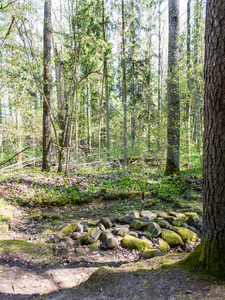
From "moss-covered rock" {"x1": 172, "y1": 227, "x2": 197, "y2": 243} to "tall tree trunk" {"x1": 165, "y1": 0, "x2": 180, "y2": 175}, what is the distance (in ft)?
14.4

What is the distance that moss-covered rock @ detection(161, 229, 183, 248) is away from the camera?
3.62 metres

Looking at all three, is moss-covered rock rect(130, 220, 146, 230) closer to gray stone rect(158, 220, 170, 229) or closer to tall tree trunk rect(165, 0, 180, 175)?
gray stone rect(158, 220, 170, 229)

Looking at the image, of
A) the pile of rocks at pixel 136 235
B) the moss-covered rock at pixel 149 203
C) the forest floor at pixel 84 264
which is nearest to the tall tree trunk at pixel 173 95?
the forest floor at pixel 84 264

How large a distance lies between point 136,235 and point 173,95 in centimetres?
604

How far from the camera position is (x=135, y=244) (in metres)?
3.46

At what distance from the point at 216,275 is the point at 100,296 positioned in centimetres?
118

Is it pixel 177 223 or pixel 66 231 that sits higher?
pixel 177 223

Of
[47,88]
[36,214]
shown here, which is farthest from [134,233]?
[47,88]

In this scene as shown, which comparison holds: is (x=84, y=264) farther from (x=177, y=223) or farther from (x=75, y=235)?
(x=177, y=223)

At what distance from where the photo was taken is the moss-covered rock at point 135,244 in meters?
3.45

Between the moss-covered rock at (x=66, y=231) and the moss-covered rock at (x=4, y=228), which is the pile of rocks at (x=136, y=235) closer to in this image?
the moss-covered rock at (x=66, y=231)

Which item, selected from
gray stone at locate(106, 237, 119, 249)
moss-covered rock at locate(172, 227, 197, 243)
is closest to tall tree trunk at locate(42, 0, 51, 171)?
gray stone at locate(106, 237, 119, 249)

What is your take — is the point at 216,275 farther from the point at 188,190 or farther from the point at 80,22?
the point at 80,22

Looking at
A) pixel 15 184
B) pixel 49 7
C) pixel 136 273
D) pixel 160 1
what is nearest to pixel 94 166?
pixel 15 184
